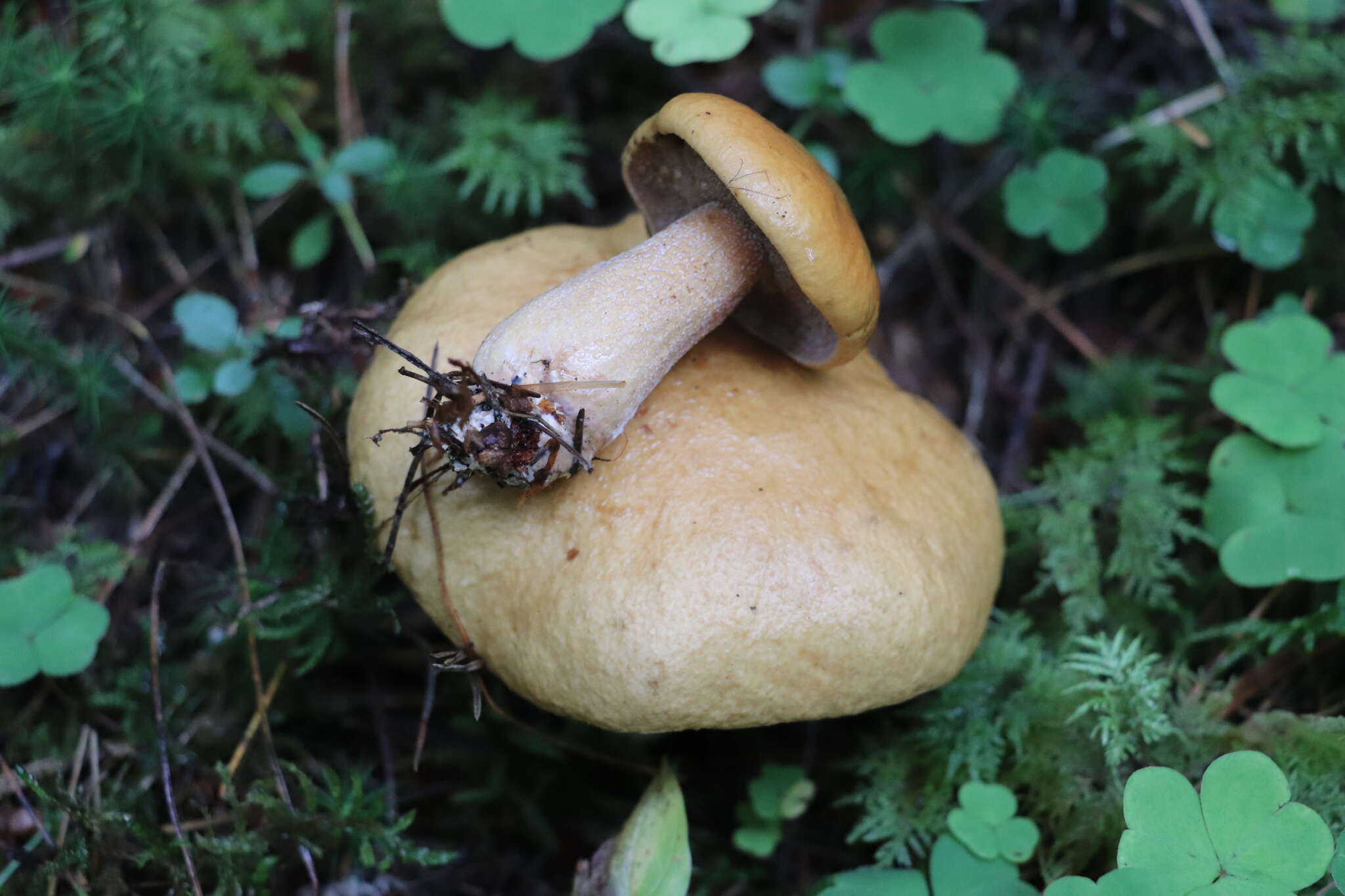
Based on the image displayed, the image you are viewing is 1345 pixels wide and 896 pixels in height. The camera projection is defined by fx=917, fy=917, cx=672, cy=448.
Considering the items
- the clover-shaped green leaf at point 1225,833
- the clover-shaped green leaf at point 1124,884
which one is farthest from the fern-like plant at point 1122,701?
the clover-shaped green leaf at point 1124,884

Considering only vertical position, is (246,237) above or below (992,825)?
above

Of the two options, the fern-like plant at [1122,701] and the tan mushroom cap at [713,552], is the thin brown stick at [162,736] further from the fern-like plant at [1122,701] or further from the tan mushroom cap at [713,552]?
the fern-like plant at [1122,701]

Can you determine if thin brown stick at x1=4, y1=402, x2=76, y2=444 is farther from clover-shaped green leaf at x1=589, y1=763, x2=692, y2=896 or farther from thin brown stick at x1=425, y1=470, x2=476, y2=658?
clover-shaped green leaf at x1=589, y1=763, x2=692, y2=896

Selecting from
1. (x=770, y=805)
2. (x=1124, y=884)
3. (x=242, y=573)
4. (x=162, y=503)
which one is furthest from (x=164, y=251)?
(x=1124, y=884)

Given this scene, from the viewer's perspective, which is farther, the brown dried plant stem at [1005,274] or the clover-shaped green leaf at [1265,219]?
the brown dried plant stem at [1005,274]

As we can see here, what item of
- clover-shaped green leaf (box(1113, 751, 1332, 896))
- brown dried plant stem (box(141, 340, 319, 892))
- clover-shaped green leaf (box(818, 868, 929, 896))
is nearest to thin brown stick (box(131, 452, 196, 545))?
brown dried plant stem (box(141, 340, 319, 892))

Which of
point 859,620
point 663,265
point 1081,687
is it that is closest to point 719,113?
point 663,265

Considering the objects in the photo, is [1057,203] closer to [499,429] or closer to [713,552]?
[713,552]

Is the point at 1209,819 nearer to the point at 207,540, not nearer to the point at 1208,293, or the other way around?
the point at 1208,293
